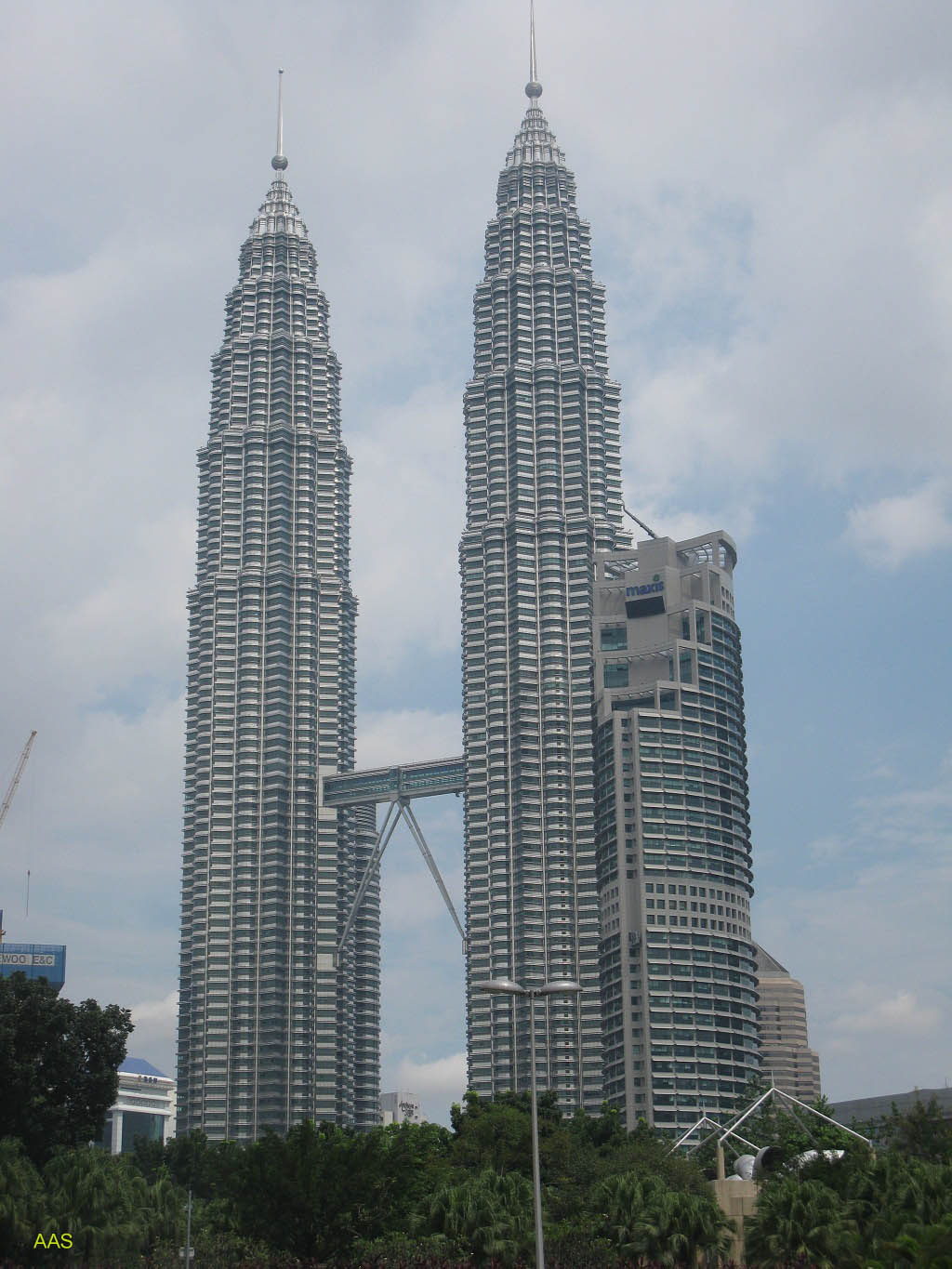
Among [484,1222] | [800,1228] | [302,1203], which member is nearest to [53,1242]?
[302,1203]

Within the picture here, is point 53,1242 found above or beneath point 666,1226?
beneath

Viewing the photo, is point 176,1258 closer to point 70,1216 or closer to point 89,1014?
point 70,1216

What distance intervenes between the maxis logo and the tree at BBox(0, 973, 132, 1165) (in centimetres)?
2126

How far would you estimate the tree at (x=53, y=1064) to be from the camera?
104375mm

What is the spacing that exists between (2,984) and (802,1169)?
51.2 metres

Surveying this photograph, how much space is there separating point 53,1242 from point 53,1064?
25.0 m

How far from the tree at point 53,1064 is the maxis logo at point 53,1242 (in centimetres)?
2126

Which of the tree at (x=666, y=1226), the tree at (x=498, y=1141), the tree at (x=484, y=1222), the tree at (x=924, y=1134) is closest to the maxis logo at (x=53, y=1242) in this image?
the tree at (x=484, y=1222)

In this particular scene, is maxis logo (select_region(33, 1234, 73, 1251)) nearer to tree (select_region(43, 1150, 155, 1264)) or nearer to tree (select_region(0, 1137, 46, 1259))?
tree (select_region(43, 1150, 155, 1264))

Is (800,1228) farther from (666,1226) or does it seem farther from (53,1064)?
(53,1064)

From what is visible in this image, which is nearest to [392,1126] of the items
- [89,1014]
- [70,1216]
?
[89,1014]

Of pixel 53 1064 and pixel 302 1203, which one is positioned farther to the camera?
pixel 53 1064

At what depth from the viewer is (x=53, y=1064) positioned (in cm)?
10619

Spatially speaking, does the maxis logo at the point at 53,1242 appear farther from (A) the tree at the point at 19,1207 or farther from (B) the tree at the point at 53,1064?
(B) the tree at the point at 53,1064
